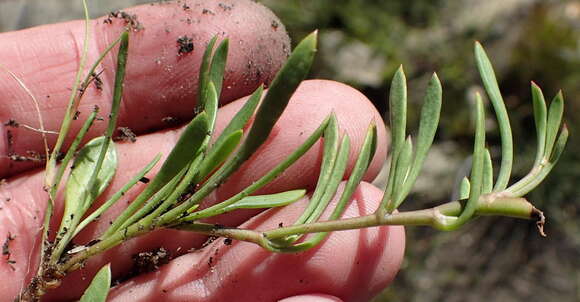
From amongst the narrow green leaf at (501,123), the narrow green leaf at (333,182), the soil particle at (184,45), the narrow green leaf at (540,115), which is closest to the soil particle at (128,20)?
the soil particle at (184,45)

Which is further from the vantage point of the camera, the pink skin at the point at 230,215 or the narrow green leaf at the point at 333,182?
the pink skin at the point at 230,215

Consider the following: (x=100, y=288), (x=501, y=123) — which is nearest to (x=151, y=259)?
(x=100, y=288)

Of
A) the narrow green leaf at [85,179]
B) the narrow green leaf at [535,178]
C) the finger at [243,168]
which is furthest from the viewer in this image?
the finger at [243,168]

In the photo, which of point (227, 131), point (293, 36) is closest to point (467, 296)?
point (293, 36)

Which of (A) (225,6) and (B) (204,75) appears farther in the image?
(A) (225,6)

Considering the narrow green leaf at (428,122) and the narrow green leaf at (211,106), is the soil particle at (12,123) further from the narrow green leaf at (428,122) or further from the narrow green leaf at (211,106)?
the narrow green leaf at (428,122)

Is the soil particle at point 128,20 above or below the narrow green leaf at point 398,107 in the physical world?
above

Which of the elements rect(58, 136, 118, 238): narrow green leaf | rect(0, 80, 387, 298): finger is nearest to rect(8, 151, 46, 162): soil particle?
rect(0, 80, 387, 298): finger

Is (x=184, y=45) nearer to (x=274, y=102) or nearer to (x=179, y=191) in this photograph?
(x=179, y=191)
